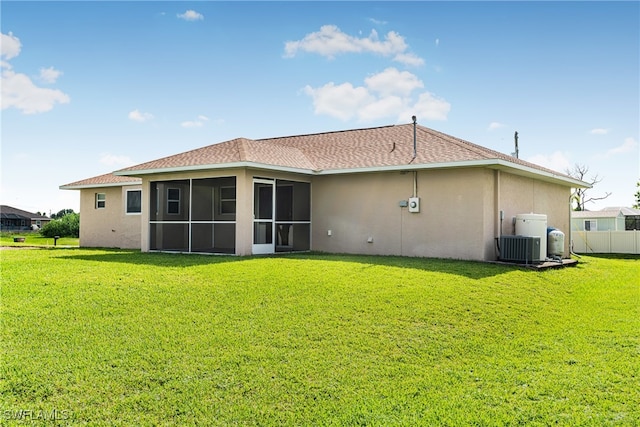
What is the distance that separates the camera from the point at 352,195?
632 inches

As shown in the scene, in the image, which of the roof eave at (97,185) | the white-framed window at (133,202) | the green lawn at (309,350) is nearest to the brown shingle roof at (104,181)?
the roof eave at (97,185)

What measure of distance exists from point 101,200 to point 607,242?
22398 mm

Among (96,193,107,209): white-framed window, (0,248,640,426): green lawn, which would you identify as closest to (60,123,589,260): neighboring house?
(0,248,640,426): green lawn

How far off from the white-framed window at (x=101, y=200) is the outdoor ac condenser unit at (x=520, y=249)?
15660 mm

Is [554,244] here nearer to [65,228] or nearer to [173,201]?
[173,201]

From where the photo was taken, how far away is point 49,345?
6250 mm

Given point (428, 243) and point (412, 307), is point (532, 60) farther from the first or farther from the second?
point (412, 307)

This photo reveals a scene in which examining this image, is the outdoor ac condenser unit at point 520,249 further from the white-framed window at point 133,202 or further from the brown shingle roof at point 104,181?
the white-framed window at point 133,202

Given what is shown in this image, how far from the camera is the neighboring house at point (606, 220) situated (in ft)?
121

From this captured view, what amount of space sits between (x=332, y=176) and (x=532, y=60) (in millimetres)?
7101

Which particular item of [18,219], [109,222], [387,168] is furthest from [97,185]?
[18,219]

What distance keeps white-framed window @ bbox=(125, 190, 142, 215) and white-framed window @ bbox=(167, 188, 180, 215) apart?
254cm

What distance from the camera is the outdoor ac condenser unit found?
1327cm

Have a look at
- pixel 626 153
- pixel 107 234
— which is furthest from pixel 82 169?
pixel 626 153
